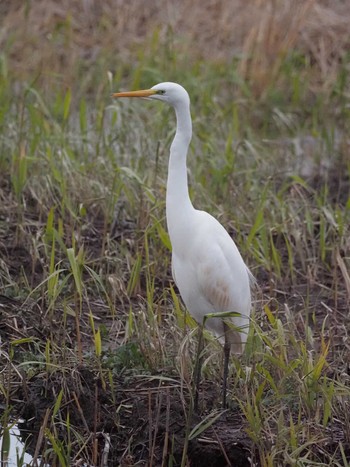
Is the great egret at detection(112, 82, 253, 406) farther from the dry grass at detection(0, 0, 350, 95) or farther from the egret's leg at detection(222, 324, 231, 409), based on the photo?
the dry grass at detection(0, 0, 350, 95)

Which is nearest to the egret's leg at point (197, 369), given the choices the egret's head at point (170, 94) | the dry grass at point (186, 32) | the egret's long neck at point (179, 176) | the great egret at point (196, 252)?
the great egret at point (196, 252)

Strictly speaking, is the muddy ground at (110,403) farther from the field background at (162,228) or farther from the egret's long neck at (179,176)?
the egret's long neck at (179,176)

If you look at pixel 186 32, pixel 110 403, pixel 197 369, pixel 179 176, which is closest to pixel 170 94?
pixel 179 176

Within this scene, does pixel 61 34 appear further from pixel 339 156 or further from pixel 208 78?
pixel 339 156

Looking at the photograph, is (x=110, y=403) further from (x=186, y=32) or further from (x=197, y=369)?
(x=186, y=32)

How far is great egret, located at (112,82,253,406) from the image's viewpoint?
12.1 feet

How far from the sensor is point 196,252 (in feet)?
12.3

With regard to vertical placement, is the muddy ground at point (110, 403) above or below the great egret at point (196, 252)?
below

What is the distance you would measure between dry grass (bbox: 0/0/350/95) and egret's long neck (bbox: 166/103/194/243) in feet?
11.7

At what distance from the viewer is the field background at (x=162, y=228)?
363 centimetres

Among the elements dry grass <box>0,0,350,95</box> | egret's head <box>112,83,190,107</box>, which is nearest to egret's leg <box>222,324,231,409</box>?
egret's head <box>112,83,190,107</box>

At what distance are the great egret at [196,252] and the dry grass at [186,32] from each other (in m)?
3.54

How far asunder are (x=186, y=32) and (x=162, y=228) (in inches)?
150

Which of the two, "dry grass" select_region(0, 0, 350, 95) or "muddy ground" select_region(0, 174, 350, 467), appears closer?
"muddy ground" select_region(0, 174, 350, 467)
